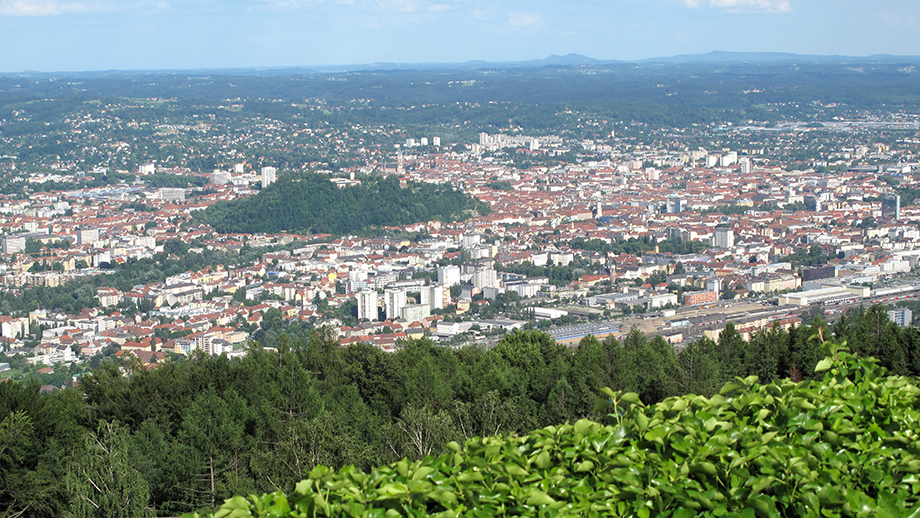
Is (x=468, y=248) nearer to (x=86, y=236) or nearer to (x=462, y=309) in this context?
(x=462, y=309)

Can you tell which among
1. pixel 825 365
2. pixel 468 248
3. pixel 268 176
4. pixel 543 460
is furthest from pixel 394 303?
pixel 268 176

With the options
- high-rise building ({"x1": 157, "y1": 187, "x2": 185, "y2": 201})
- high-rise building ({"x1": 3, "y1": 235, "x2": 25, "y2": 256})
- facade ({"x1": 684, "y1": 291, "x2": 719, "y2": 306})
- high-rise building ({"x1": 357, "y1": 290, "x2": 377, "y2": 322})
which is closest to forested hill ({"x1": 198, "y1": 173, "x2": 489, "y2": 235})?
high-rise building ({"x1": 157, "y1": 187, "x2": 185, "y2": 201})

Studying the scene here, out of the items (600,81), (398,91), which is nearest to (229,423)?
(398,91)

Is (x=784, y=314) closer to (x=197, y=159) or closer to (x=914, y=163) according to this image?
(x=914, y=163)

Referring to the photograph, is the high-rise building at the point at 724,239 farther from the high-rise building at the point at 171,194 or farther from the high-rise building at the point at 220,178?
the high-rise building at the point at 220,178

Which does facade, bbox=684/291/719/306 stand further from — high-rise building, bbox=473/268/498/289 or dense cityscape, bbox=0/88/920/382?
high-rise building, bbox=473/268/498/289

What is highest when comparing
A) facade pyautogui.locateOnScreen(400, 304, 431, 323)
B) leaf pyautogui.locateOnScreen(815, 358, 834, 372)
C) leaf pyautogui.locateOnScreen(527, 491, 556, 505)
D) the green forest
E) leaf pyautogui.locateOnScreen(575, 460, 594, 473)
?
leaf pyautogui.locateOnScreen(815, 358, 834, 372)
